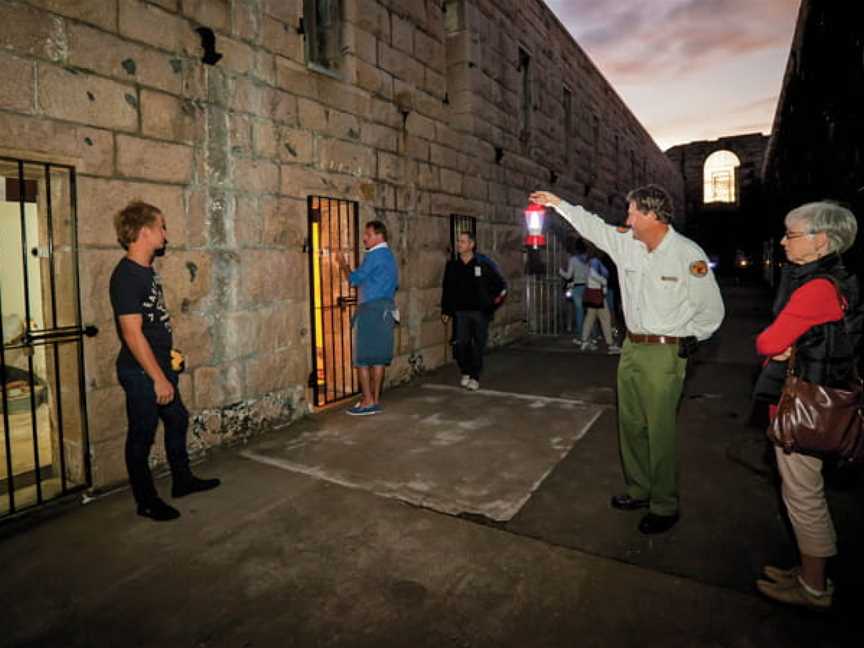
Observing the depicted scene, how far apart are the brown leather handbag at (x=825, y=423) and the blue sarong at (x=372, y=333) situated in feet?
11.9

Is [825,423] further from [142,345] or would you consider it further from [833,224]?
[142,345]

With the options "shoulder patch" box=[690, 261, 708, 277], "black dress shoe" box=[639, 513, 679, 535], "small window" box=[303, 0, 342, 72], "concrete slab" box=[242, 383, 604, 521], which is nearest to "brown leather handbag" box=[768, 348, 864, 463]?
"shoulder patch" box=[690, 261, 708, 277]

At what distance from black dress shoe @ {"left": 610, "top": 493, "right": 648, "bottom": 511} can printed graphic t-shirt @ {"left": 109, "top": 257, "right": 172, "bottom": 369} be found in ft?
9.41

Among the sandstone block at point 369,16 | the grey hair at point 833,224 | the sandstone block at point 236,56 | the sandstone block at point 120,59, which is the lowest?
the grey hair at point 833,224

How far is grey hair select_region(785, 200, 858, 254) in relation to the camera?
7.27 feet

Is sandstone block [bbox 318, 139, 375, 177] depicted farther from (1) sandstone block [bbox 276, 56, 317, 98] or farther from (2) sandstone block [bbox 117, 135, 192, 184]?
(2) sandstone block [bbox 117, 135, 192, 184]

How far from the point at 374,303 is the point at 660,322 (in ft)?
9.74

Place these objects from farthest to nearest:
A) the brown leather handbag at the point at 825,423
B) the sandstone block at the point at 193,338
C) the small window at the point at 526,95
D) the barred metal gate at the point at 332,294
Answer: the small window at the point at 526,95, the barred metal gate at the point at 332,294, the sandstone block at the point at 193,338, the brown leather handbag at the point at 825,423

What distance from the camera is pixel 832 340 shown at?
85.5 inches

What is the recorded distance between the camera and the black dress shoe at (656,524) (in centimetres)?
292

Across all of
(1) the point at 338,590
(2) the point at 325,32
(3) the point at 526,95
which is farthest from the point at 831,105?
(1) the point at 338,590

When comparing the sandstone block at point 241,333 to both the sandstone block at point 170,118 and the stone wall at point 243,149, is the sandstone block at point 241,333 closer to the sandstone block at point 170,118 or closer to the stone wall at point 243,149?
the stone wall at point 243,149

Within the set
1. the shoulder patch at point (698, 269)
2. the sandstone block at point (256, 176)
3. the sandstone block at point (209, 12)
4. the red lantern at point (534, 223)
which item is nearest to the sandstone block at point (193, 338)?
the sandstone block at point (256, 176)

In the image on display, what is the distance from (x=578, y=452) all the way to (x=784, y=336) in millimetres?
2225
